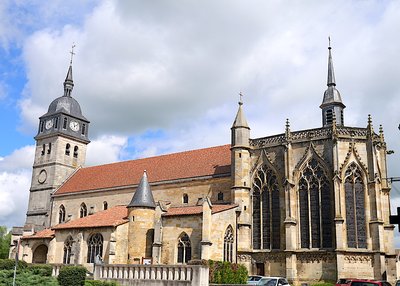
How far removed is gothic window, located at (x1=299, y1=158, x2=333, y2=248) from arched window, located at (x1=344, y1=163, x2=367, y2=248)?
1.23 metres

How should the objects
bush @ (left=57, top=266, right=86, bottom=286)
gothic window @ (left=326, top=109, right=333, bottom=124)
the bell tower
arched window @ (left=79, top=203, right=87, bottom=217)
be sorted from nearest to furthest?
Answer: bush @ (left=57, top=266, right=86, bottom=286), gothic window @ (left=326, top=109, right=333, bottom=124), arched window @ (left=79, top=203, right=87, bottom=217), the bell tower

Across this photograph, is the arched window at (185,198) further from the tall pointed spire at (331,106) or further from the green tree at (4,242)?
the green tree at (4,242)

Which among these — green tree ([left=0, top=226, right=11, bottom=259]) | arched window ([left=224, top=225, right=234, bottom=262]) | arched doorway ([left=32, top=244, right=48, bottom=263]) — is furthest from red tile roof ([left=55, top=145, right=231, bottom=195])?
green tree ([left=0, top=226, right=11, bottom=259])

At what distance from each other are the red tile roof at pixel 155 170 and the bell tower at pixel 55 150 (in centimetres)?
204

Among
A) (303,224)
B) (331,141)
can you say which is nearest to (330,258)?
(303,224)

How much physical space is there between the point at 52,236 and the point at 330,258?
24.0m

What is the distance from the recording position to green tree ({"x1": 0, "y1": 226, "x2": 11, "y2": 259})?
59322 mm

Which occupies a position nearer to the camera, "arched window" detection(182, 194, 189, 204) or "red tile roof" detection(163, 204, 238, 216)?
"red tile roof" detection(163, 204, 238, 216)

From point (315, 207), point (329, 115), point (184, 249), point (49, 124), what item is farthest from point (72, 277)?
point (49, 124)

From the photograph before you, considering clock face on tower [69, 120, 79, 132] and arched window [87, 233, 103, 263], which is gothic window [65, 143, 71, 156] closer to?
clock face on tower [69, 120, 79, 132]

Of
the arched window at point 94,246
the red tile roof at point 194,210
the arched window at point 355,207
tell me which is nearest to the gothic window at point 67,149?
the arched window at point 94,246

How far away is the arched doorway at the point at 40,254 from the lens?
42.6 metres

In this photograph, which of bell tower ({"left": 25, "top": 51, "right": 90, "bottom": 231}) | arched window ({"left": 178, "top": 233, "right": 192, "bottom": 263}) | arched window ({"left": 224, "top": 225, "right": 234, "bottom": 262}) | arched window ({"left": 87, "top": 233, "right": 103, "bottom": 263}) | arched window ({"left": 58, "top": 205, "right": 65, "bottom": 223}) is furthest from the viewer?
bell tower ({"left": 25, "top": 51, "right": 90, "bottom": 231})

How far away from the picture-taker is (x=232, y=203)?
36.1 meters
